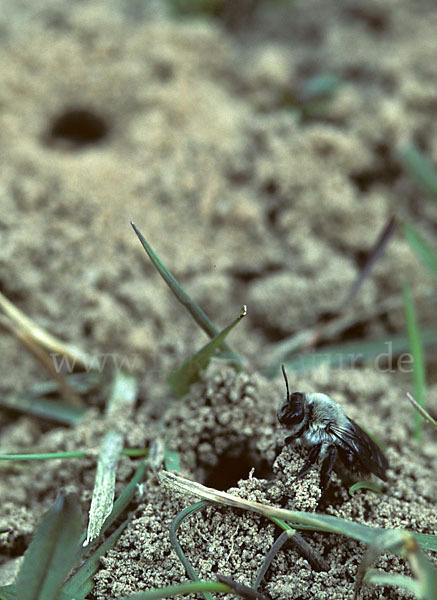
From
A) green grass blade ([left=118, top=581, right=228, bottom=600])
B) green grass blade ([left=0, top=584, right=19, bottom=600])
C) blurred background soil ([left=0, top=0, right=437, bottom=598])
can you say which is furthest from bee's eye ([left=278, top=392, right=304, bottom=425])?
green grass blade ([left=0, top=584, right=19, bottom=600])

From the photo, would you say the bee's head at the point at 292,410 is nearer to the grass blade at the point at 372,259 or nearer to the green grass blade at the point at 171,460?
the green grass blade at the point at 171,460

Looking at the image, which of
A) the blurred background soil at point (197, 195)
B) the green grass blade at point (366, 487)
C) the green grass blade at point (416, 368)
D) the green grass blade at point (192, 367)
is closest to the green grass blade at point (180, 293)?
the green grass blade at point (192, 367)

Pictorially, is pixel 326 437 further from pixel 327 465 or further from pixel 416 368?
pixel 416 368

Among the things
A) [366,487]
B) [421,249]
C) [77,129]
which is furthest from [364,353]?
[77,129]

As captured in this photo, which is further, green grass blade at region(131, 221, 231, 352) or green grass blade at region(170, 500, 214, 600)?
green grass blade at region(131, 221, 231, 352)

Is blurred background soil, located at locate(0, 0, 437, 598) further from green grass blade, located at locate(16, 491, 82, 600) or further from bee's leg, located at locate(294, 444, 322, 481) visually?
green grass blade, located at locate(16, 491, 82, 600)

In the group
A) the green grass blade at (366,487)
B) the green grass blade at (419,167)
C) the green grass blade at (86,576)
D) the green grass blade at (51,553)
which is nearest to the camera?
the green grass blade at (51,553)

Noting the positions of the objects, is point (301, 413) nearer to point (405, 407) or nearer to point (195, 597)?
point (195, 597)
